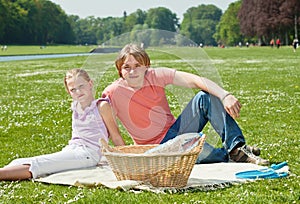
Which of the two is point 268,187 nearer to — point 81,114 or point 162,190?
point 162,190

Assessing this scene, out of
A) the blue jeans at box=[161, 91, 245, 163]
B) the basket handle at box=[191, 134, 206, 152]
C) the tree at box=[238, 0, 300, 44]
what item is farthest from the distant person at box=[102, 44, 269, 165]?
the tree at box=[238, 0, 300, 44]

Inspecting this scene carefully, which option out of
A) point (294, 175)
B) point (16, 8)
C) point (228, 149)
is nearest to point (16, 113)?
point (228, 149)

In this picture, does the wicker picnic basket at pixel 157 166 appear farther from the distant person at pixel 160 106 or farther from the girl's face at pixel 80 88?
the girl's face at pixel 80 88

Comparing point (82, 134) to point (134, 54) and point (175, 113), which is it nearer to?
point (134, 54)

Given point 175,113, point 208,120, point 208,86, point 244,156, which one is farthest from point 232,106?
point 175,113

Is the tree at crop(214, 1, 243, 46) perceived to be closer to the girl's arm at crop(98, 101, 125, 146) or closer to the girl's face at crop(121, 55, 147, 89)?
the girl's arm at crop(98, 101, 125, 146)

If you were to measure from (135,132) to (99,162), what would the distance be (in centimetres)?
59

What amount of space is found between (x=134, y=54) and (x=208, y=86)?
829 mm

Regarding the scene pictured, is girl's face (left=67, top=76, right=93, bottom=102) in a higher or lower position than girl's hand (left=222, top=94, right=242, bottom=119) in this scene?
higher

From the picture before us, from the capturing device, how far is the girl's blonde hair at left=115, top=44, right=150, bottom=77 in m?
5.73

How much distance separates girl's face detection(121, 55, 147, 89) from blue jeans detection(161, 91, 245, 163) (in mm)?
639

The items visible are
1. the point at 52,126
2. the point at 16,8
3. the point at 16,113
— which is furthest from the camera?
the point at 16,8

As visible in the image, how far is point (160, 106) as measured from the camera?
613 cm

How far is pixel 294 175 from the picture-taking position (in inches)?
227
